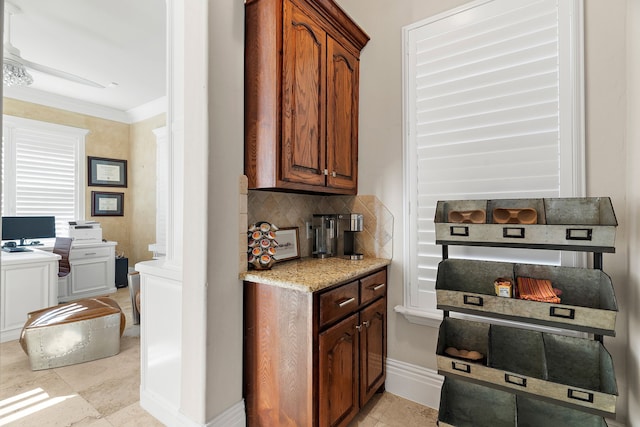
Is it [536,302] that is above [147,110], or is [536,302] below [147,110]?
below

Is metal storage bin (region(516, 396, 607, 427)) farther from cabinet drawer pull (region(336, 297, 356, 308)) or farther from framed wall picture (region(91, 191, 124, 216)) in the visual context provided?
framed wall picture (region(91, 191, 124, 216))

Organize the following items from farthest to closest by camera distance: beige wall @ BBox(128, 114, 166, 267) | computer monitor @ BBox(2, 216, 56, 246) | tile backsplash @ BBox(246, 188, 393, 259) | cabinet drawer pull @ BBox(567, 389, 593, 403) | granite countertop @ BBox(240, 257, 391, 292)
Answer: beige wall @ BBox(128, 114, 166, 267), computer monitor @ BBox(2, 216, 56, 246), tile backsplash @ BBox(246, 188, 393, 259), granite countertop @ BBox(240, 257, 391, 292), cabinet drawer pull @ BBox(567, 389, 593, 403)

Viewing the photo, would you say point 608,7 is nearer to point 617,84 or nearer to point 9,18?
point 617,84

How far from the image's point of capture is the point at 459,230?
185 centimetres

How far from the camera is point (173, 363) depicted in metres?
1.98

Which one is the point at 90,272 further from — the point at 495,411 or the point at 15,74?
the point at 495,411

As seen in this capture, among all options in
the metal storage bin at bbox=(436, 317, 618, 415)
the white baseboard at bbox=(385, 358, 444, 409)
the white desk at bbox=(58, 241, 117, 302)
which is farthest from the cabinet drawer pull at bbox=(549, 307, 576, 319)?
the white desk at bbox=(58, 241, 117, 302)

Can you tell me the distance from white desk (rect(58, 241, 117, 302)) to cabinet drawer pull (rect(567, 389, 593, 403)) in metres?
5.39

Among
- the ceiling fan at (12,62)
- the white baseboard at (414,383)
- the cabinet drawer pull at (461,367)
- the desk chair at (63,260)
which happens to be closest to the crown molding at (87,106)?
the ceiling fan at (12,62)

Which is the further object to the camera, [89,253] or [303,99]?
[89,253]

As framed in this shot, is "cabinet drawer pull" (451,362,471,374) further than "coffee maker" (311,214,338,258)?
No

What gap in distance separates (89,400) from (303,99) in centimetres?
249

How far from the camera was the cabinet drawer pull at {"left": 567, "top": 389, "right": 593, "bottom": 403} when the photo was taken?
1500mm

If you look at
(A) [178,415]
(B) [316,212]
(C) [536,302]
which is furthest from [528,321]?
(A) [178,415]
